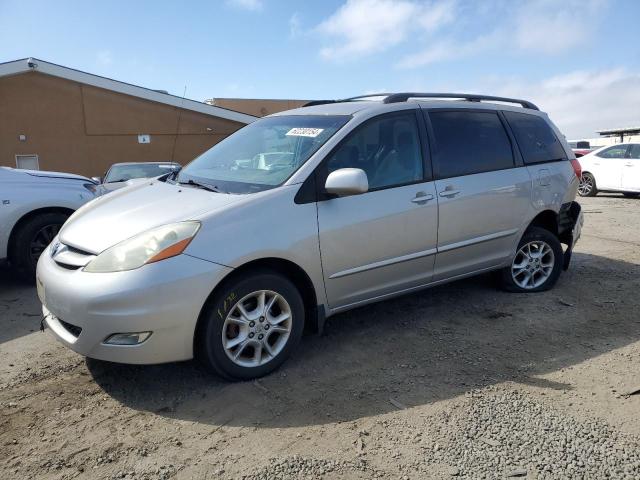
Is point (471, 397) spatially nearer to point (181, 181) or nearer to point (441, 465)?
point (441, 465)

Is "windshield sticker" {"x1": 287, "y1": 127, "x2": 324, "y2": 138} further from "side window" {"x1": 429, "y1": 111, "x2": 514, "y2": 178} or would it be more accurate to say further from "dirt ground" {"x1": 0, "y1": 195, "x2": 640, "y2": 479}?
"dirt ground" {"x1": 0, "y1": 195, "x2": 640, "y2": 479}

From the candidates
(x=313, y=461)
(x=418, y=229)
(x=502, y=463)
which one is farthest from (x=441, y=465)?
(x=418, y=229)

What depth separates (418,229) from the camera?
3820 mm

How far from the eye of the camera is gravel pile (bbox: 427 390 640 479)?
236cm

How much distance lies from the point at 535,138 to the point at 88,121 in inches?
630

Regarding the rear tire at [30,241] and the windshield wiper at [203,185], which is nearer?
the windshield wiper at [203,185]

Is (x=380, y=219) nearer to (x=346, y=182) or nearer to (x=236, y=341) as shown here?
(x=346, y=182)

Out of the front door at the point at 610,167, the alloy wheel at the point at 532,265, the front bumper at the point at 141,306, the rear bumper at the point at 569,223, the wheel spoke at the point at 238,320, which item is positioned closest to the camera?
the front bumper at the point at 141,306

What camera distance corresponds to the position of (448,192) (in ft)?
Answer: 13.1

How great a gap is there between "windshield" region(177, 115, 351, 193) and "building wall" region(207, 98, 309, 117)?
2601 cm

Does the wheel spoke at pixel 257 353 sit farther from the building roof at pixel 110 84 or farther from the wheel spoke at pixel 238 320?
the building roof at pixel 110 84

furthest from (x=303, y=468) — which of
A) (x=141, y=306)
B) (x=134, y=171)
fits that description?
(x=134, y=171)

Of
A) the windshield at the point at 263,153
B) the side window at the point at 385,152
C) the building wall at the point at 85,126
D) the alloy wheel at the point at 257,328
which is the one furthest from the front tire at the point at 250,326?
the building wall at the point at 85,126

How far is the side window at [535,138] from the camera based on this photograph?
185 inches
